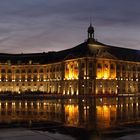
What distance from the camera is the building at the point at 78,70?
388 ft

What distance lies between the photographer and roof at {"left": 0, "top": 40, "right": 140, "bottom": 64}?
122500mm

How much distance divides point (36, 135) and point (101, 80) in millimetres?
103276

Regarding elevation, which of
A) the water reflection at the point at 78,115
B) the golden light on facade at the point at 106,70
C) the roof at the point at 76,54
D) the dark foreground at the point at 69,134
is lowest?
the water reflection at the point at 78,115

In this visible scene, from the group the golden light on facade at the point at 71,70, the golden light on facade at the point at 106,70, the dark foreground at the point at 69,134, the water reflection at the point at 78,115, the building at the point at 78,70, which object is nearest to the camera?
the dark foreground at the point at 69,134

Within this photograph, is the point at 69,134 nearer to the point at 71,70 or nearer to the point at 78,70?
the point at 78,70

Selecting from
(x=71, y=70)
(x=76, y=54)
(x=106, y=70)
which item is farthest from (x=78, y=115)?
(x=106, y=70)

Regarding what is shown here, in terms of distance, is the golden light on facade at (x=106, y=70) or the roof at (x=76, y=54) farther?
the roof at (x=76, y=54)

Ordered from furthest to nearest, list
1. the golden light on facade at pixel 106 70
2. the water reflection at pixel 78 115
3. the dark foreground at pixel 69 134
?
the golden light on facade at pixel 106 70, the water reflection at pixel 78 115, the dark foreground at pixel 69 134

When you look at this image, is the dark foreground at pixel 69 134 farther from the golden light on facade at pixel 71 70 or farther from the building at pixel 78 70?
the golden light on facade at pixel 71 70

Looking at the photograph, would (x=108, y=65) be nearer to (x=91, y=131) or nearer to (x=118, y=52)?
(x=118, y=52)

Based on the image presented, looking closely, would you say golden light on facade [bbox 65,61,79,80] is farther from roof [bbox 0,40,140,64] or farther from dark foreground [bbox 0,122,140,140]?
dark foreground [bbox 0,122,140,140]

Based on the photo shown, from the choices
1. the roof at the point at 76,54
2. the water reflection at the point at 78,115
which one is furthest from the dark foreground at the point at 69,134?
the roof at the point at 76,54

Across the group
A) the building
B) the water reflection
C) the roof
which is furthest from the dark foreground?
the roof

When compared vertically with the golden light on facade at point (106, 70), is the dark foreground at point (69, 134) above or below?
below
